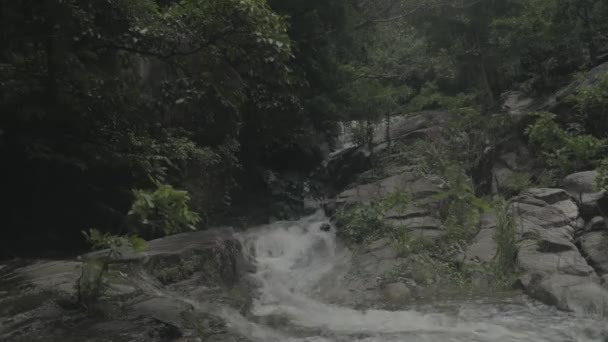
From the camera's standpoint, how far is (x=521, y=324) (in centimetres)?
614

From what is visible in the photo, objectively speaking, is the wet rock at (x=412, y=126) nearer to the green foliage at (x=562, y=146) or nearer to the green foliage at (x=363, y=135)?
the green foliage at (x=363, y=135)

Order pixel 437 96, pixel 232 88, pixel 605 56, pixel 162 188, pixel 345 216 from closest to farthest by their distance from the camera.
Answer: pixel 162 188 → pixel 232 88 → pixel 345 216 → pixel 605 56 → pixel 437 96

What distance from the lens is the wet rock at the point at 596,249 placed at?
766cm

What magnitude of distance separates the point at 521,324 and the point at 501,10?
→ 1514 centimetres

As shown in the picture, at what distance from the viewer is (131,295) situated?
5.75 meters

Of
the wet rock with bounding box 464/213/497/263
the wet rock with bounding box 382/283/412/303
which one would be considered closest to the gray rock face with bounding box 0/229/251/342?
the wet rock with bounding box 382/283/412/303

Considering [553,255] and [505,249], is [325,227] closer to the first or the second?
[505,249]

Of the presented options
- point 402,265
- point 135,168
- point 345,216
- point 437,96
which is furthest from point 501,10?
point 135,168

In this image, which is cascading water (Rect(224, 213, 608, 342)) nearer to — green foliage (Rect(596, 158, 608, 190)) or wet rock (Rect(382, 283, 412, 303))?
wet rock (Rect(382, 283, 412, 303))

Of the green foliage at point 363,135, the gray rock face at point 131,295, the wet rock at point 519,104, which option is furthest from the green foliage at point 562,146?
the gray rock face at point 131,295

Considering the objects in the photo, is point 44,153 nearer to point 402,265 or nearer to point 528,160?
point 402,265

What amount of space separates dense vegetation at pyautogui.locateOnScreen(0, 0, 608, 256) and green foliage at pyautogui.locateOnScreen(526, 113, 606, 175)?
31mm

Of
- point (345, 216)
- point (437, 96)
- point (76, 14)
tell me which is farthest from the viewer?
point (437, 96)

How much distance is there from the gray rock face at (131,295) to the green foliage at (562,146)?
7.61m
